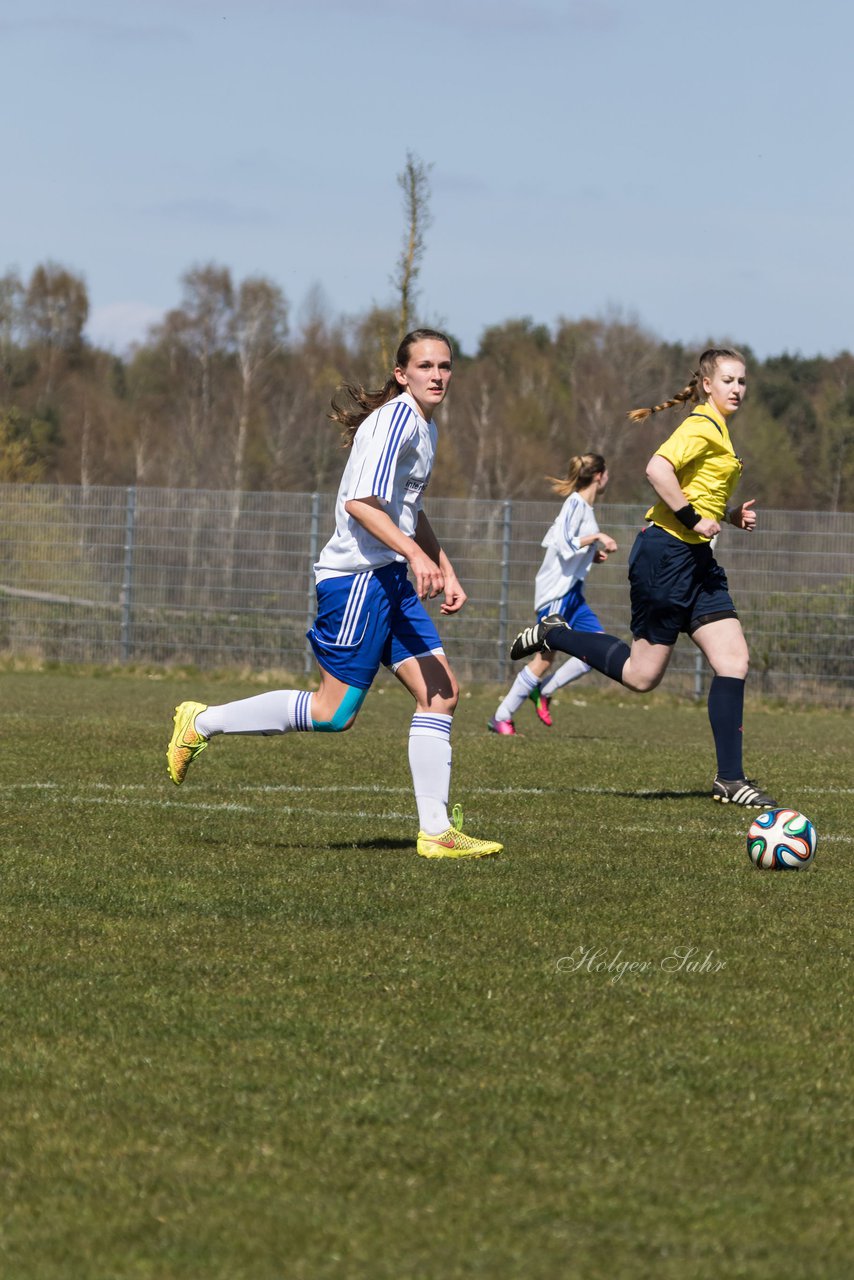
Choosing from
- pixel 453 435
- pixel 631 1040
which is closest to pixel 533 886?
pixel 631 1040

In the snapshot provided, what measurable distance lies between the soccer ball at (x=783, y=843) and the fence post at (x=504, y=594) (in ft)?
51.4

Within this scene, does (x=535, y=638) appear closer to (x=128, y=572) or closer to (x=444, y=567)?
(x=444, y=567)

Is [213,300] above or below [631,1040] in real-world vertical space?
above

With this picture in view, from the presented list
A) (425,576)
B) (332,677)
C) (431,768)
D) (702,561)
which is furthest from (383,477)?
(702,561)

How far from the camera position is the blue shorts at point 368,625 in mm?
6984

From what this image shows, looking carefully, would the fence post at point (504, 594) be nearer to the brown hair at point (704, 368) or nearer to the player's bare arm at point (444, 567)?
the brown hair at point (704, 368)

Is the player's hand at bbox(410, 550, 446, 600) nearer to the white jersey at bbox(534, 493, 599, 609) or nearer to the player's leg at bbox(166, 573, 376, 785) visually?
the player's leg at bbox(166, 573, 376, 785)

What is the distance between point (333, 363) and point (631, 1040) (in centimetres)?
7715

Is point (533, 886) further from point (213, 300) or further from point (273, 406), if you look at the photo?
point (213, 300)

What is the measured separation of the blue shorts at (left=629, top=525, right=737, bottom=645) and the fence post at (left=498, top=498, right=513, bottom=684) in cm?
1339

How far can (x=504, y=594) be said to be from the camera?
74.7 feet

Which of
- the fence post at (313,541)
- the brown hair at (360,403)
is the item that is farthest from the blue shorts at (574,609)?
the fence post at (313,541)

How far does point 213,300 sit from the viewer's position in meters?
83.0

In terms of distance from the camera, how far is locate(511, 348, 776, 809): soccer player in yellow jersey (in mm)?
8758
